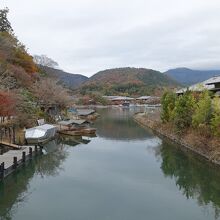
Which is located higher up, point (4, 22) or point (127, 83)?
point (4, 22)

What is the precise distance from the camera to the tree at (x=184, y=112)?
28.1 m

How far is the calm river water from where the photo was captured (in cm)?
1326

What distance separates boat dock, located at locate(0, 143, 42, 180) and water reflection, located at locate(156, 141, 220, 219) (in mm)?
8394

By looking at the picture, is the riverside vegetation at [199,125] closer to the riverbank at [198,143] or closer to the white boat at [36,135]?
the riverbank at [198,143]

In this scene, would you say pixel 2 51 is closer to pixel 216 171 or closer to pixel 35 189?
pixel 35 189

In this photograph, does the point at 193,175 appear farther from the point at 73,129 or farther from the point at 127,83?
the point at 127,83

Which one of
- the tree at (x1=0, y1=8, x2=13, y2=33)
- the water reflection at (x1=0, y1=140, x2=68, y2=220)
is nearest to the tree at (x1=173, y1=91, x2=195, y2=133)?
the water reflection at (x1=0, y1=140, x2=68, y2=220)

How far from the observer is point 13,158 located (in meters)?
19.4

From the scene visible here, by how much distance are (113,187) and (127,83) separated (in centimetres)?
12086

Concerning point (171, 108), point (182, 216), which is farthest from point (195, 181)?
point (171, 108)

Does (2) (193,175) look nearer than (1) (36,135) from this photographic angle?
Yes

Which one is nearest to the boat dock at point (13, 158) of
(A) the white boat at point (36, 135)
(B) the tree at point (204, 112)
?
(A) the white boat at point (36, 135)

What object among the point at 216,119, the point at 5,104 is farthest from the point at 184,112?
the point at 5,104

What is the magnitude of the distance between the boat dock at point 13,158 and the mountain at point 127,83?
88.2 metres
